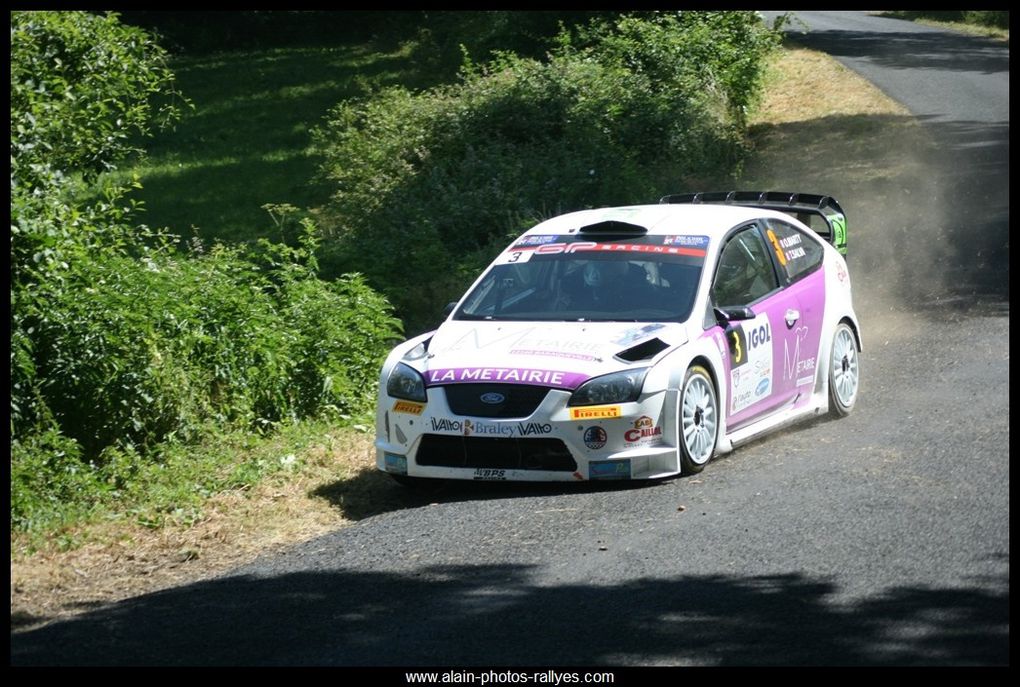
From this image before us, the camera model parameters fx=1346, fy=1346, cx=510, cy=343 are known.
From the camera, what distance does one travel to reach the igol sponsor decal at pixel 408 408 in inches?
331

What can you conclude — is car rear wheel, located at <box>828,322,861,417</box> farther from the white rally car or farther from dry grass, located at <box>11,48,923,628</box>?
dry grass, located at <box>11,48,923,628</box>

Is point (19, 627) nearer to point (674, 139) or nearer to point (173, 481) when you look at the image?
point (173, 481)

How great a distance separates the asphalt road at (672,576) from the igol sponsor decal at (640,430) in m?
0.33

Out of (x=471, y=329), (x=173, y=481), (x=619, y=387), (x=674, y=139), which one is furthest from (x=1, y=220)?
(x=674, y=139)

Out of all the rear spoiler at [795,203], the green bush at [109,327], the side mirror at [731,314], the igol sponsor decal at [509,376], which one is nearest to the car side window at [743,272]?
the side mirror at [731,314]

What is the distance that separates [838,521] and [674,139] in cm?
1273

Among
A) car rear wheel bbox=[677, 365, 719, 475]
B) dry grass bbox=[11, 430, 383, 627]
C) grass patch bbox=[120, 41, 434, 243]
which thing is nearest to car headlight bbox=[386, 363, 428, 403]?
dry grass bbox=[11, 430, 383, 627]

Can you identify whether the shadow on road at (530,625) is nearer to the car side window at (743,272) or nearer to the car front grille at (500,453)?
the car front grille at (500,453)

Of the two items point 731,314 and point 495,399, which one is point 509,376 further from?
point 731,314

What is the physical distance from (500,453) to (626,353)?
1001 mm

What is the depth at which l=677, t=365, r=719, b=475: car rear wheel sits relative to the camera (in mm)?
8367

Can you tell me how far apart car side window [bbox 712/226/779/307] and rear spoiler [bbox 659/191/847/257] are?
180 cm

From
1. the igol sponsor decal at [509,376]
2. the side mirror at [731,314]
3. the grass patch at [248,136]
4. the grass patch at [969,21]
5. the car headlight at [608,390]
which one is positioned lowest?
the grass patch at [248,136]

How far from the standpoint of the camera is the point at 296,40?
138ft
